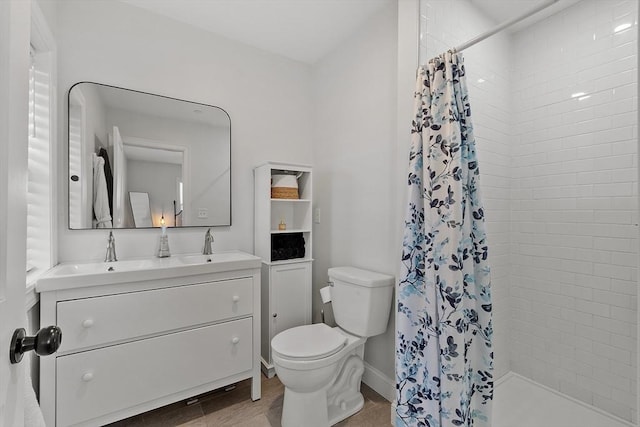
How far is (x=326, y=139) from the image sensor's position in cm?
262

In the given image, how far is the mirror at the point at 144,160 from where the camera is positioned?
6.01 ft

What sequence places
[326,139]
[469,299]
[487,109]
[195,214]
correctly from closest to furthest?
[469,299] → [487,109] → [195,214] → [326,139]

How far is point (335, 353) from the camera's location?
1.69m

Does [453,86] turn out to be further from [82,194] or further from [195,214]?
[82,194]

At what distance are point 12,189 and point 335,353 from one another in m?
1.55

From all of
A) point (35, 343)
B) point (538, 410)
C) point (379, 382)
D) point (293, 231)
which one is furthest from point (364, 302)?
point (35, 343)

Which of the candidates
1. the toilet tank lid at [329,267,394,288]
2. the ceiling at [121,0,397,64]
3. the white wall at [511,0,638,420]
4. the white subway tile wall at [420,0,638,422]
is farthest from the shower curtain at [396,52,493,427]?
the ceiling at [121,0,397,64]

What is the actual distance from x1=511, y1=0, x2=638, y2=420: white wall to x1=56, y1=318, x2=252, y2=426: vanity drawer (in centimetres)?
190

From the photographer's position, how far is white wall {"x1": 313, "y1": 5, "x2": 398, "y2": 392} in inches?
78.8

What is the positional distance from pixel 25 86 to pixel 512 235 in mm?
2466

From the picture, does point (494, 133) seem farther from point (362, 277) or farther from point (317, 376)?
point (317, 376)

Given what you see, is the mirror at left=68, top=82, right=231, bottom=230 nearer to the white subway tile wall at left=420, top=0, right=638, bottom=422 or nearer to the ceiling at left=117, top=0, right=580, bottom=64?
the ceiling at left=117, top=0, right=580, bottom=64

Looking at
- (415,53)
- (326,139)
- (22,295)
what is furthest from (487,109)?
(22,295)

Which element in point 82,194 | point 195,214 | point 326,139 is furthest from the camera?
point 326,139
